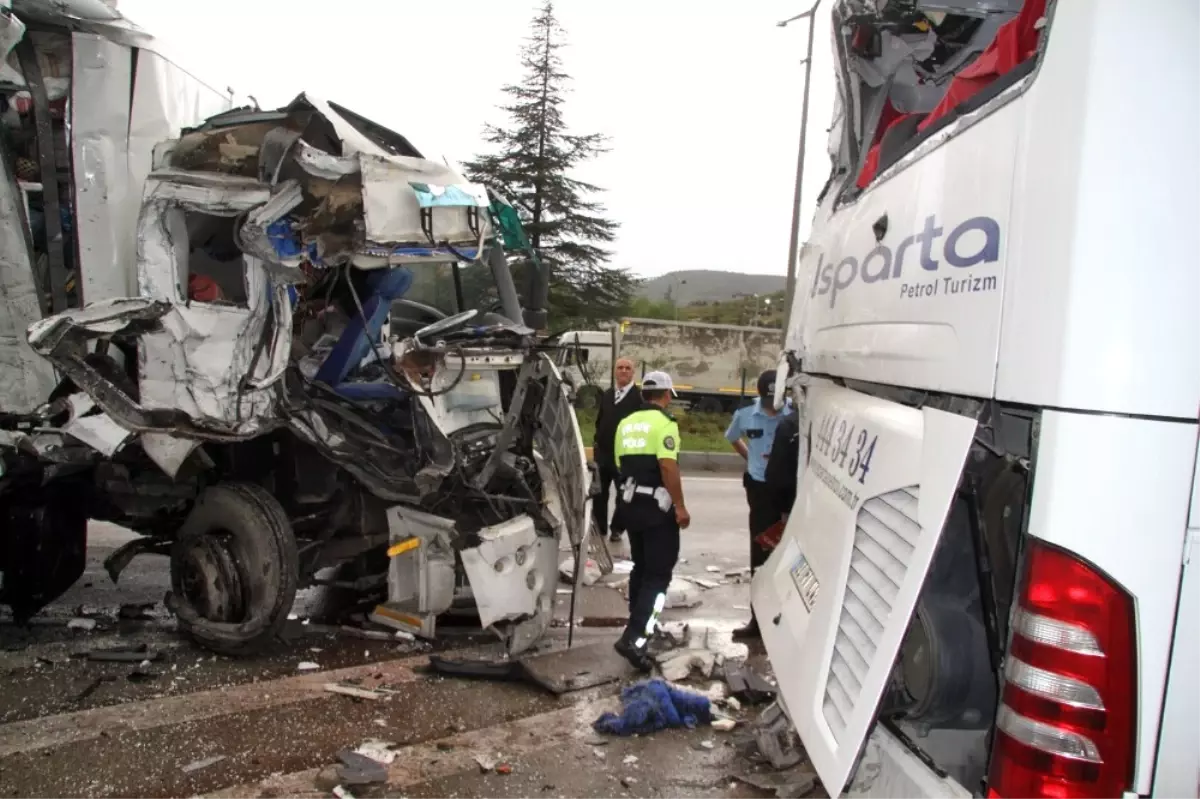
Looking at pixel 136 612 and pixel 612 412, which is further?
pixel 612 412

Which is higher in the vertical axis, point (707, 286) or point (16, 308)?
point (707, 286)

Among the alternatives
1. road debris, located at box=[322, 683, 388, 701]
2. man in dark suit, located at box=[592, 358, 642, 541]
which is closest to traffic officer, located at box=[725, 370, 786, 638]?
man in dark suit, located at box=[592, 358, 642, 541]

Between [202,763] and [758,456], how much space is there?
3.57 m

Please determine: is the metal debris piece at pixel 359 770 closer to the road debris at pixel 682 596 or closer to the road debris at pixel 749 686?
the road debris at pixel 749 686

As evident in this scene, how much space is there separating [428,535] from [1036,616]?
3.74 m

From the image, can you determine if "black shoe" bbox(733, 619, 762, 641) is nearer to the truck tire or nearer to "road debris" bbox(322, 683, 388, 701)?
"road debris" bbox(322, 683, 388, 701)

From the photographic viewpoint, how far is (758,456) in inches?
230

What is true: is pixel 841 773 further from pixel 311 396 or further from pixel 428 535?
pixel 311 396

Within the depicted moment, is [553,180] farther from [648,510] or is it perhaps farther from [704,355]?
[648,510]

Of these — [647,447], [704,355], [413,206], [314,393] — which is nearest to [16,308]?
[314,393]

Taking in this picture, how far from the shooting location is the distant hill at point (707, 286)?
41.4 meters

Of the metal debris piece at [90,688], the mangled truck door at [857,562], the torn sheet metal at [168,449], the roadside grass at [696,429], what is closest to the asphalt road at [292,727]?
the metal debris piece at [90,688]

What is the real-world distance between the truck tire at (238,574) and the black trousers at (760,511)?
2699 mm

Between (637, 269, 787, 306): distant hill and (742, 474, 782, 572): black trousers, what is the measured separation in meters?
33.0
